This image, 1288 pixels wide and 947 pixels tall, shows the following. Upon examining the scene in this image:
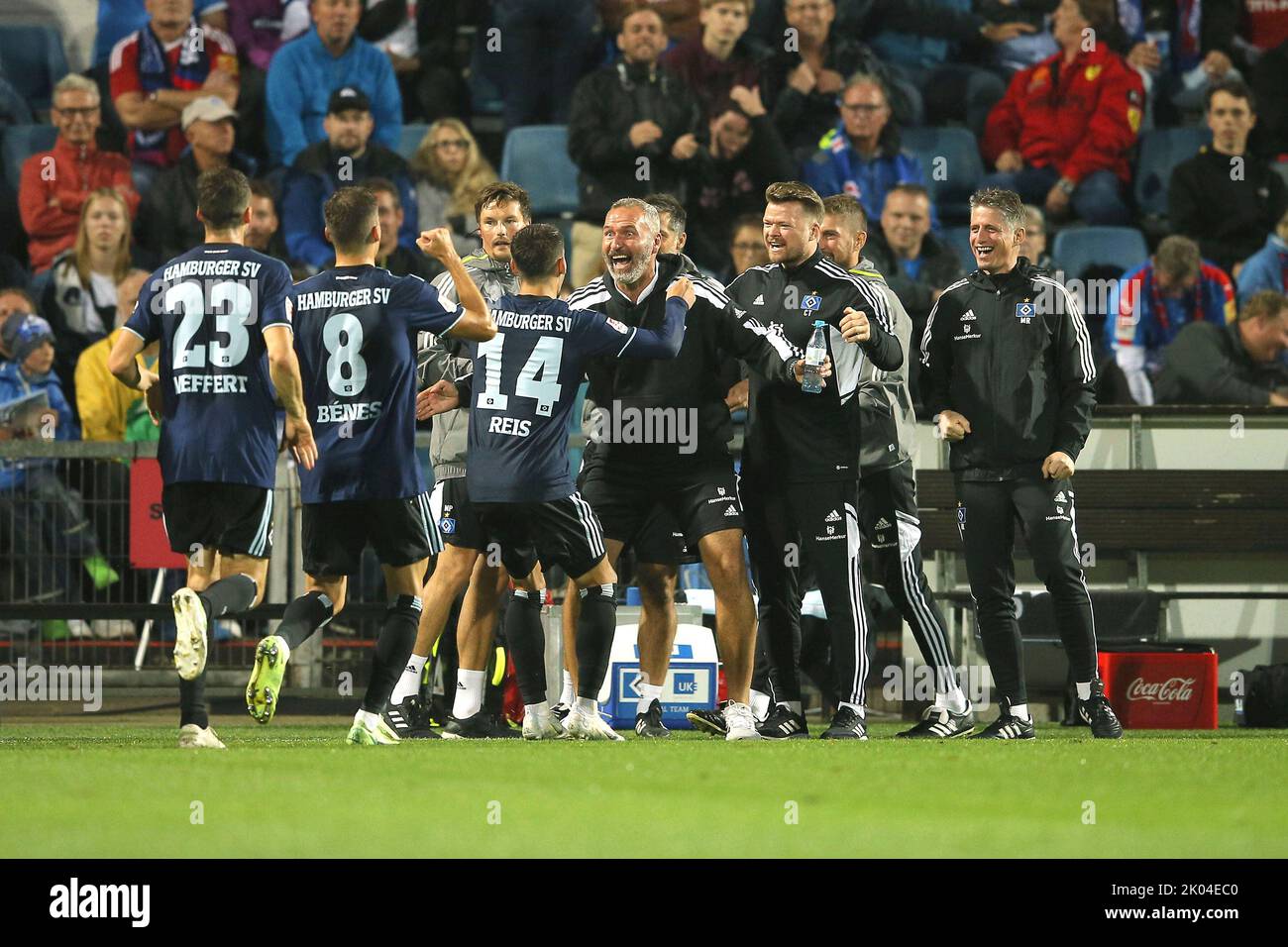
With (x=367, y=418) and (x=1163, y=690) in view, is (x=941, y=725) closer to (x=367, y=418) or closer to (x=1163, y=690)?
(x=1163, y=690)

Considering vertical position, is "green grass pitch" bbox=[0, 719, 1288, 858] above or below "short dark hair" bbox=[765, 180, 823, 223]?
below

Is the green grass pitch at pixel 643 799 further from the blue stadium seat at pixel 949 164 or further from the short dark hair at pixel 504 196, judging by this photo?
the blue stadium seat at pixel 949 164

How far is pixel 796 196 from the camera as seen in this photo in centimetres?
791

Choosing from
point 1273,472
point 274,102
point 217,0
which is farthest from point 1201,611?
point 217,0

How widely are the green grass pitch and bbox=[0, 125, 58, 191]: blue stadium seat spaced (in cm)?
752

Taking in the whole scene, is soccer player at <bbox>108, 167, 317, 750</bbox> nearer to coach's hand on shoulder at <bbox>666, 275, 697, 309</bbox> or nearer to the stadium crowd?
coach's hand on shoulder at <bbox>666, 275, 697, 309</bbox>

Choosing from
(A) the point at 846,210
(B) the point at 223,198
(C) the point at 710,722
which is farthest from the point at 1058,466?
(B) the point at 223,198

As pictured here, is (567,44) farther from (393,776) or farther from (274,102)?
(393,776)

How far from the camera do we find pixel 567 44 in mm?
14430

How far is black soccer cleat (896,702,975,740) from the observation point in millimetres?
8328

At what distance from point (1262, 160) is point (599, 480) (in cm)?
824

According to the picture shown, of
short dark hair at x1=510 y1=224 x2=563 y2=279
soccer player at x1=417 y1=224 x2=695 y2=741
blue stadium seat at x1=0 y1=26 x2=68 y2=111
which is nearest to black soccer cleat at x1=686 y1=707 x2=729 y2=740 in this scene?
soccer player at x1=417 y1=224 x2=695 y2=741

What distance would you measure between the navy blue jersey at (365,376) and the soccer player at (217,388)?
0.20 m

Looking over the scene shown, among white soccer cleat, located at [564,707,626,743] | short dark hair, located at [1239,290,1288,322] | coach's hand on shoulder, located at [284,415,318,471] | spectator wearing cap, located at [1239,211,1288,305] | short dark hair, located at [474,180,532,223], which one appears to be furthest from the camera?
spectator wearing cap, located at [1239,211,1288,305]
